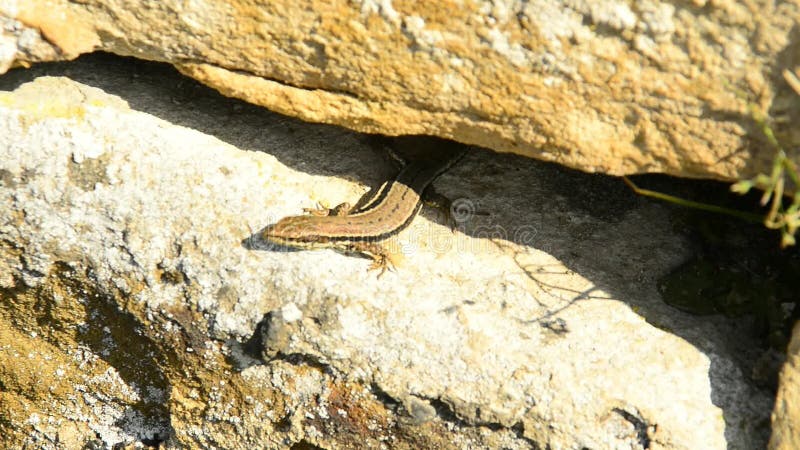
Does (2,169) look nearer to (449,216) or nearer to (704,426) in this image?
(449,216)

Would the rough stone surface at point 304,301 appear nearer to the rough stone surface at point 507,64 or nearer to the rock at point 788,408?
the rock at point 788,408

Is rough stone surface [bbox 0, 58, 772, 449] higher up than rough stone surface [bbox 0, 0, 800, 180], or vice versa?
rough stone surface [bbox 0, 0, 800, 180]

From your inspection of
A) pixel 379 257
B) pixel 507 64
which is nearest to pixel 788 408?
pixel 507 64

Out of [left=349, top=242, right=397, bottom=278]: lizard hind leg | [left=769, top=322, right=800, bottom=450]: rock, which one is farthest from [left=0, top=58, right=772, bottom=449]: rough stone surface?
[left=769, top=322, right=800, bottom=450]: rock

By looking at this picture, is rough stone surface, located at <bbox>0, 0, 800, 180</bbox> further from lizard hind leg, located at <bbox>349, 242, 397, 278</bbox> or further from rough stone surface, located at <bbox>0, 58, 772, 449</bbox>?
lizard hind leg, located at <bbox>349, 242, 397, 278</bbox>

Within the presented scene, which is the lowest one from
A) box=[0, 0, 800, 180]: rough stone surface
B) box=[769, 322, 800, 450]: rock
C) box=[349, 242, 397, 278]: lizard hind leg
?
box=[349, 242, 397, 278]: lizard hind leg

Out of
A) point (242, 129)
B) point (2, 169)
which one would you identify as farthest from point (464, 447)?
point (2, 169)

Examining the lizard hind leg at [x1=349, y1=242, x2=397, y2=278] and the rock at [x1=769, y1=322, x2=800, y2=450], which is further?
the lizard hind leg at [x1=349, y1=242, x2=397, y2=278]

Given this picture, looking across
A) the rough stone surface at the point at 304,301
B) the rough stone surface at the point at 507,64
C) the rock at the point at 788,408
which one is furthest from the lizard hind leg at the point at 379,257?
the rock at the point at 788,408
